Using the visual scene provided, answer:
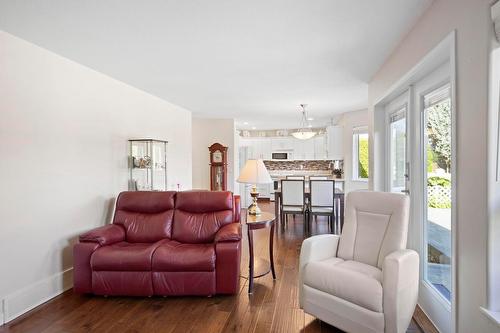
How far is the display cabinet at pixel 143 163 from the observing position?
395 centimetres

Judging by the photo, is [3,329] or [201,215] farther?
[201,215]

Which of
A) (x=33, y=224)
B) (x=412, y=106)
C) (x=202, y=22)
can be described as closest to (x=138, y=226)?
(x=33, y=224)

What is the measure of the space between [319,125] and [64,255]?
741 centimetres

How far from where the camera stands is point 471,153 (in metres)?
1.48

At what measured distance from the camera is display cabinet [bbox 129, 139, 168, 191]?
13.0 ft

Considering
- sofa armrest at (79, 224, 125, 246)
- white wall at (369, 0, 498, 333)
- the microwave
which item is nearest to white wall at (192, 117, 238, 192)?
the microwave

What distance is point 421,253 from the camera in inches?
99.7

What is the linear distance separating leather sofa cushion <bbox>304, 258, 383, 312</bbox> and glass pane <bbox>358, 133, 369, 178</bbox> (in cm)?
425

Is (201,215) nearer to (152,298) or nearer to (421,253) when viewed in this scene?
(152,298)

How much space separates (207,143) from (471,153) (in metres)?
5.89

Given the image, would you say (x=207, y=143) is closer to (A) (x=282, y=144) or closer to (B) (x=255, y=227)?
(A) (x=282, y=144)

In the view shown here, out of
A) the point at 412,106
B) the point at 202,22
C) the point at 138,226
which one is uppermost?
the point at 202,22

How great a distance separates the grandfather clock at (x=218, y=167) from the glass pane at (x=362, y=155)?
310 centimetres

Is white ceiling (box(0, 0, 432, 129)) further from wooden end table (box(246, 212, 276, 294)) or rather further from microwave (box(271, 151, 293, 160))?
microwave (box(271, 151, 293, 160))
